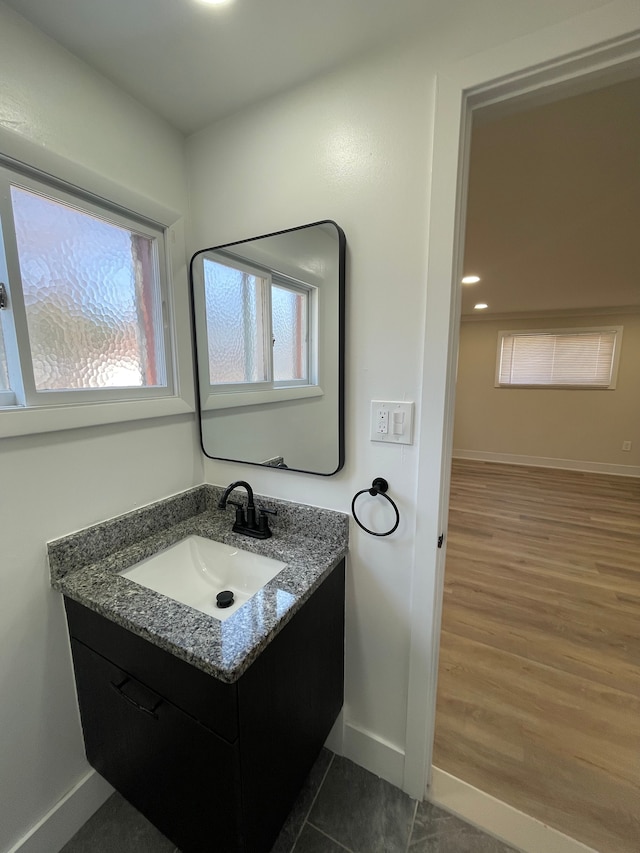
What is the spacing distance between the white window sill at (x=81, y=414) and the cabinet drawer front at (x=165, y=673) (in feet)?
1.72

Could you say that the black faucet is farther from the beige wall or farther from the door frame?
the beige wall

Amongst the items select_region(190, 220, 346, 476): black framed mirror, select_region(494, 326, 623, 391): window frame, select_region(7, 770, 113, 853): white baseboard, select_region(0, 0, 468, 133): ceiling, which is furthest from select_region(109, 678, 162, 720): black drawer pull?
select_region(494, 326, 623, 391): window frame

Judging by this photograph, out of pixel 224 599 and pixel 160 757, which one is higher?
pixel 224 599

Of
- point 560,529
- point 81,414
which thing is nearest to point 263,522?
point 81,414

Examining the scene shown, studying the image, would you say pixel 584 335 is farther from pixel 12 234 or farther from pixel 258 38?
pixel 12 234

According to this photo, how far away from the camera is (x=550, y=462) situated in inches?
202

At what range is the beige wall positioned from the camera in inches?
183

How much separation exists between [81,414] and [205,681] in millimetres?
808

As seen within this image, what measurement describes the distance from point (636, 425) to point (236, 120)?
5824 millimetres

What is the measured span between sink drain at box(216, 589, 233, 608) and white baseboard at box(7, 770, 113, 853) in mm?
783

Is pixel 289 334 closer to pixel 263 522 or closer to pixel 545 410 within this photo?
pixel 263 522

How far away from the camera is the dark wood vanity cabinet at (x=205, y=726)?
0.79 metres

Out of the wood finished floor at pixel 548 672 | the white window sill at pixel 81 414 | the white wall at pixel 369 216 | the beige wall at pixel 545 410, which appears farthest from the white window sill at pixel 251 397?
the beige wall at pixel 545 410

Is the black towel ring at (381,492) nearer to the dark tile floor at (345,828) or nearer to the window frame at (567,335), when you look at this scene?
the dark tile floor at (345,828)
